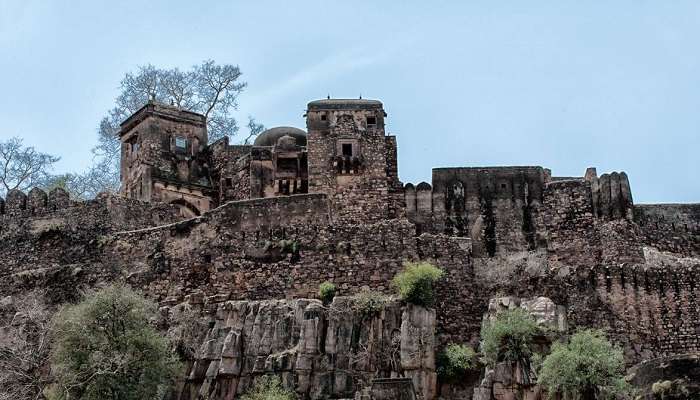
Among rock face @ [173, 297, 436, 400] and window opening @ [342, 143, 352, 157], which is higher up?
window opening @ [342, 143, 352, 157]

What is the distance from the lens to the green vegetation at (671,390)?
26.3 m

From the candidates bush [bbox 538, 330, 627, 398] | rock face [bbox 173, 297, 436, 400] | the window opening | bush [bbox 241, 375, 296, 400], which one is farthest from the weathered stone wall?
bush [bbox 241, 375, 296, 400]

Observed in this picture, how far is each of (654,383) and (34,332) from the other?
15.4 metres

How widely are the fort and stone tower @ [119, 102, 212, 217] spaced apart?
71 mm

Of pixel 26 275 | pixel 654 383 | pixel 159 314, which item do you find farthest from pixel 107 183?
pixel 654 383

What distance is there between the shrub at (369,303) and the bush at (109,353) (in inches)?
182

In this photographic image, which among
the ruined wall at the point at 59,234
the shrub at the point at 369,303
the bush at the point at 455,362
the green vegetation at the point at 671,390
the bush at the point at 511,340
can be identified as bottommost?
the green vegetation at the point at 671,390

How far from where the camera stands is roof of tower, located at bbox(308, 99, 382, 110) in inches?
1457

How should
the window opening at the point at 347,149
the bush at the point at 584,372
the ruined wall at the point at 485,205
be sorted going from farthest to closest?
the window opening at the point at 347,149 < the ruined wall at the point at 485,205 < the bush at the point at 584,372

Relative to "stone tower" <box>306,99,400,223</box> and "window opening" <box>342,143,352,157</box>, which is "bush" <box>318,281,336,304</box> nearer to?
"stone tower" <box>306,99,400,223</box>

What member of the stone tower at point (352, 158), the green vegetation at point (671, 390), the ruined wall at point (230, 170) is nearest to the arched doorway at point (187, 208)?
the ruined wall at point (230, 170)

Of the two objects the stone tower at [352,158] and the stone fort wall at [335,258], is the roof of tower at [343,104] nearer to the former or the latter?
the stone tower at [352,158]

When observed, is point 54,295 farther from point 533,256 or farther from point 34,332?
point 533,256

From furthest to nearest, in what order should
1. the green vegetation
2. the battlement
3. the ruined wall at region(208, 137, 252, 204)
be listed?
1. the ruined wall at region(208, 137, 252, 204)
2. the battlement
3. the green vegetation
